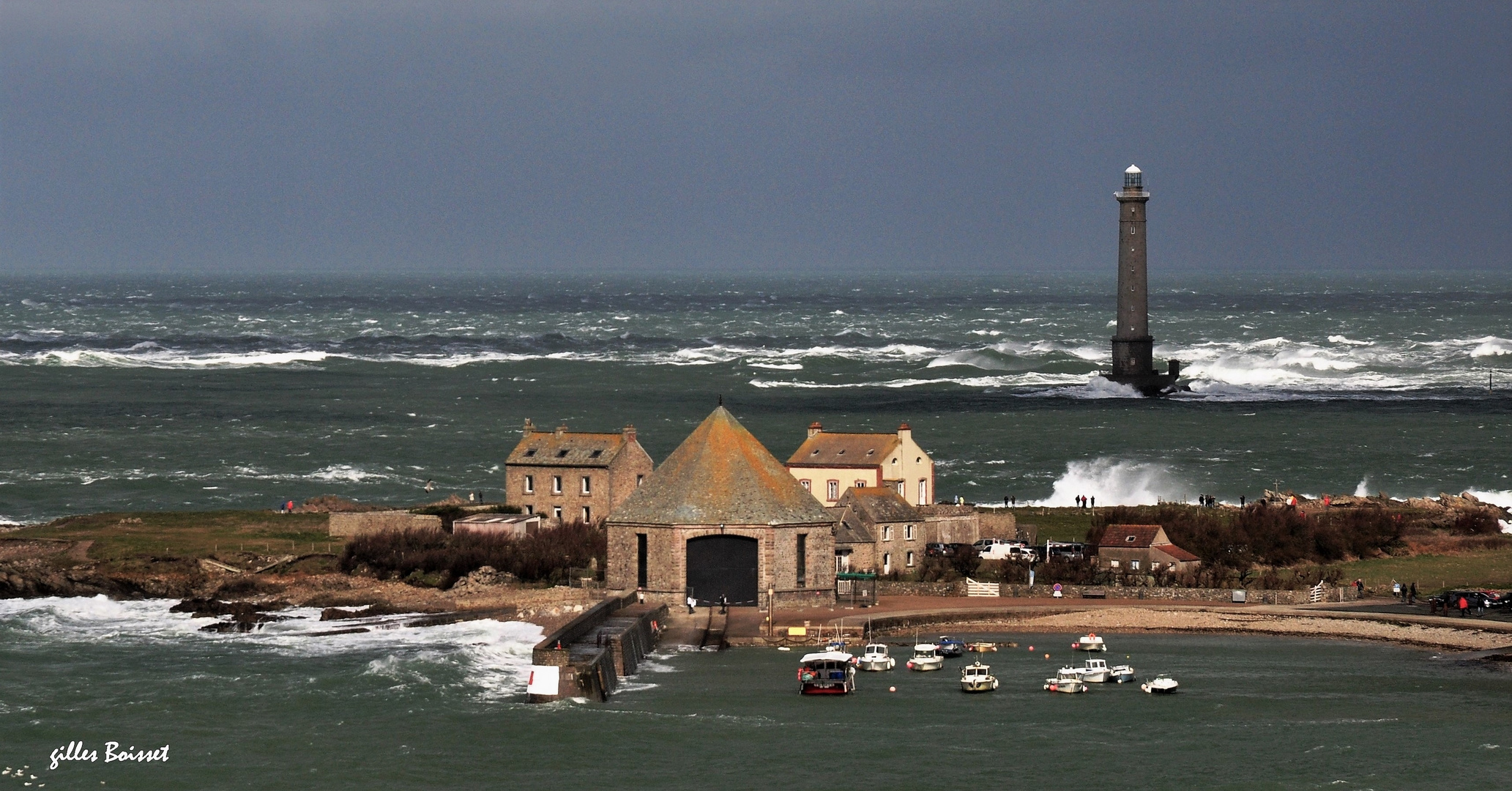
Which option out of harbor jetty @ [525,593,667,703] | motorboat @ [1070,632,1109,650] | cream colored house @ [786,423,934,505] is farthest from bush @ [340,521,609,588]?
motorboat @ [1070,632,1109,650]

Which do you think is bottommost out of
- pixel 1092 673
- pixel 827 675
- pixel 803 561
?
pixel 1092 673

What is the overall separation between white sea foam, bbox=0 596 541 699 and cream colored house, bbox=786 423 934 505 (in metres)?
13.2

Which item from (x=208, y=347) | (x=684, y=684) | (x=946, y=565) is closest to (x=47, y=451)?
(x=946, y=565)

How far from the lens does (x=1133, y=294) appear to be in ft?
372

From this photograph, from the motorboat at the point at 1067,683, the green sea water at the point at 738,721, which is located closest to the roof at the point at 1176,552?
the green sea water at the point at 738,721

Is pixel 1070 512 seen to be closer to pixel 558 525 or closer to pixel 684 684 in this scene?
pixel 558 525

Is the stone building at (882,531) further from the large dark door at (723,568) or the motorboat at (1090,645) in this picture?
the motorboat at (1090,645)

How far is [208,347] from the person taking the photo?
165 meters

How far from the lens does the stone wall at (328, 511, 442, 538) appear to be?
59688 mm

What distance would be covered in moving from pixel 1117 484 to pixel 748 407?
3369 cm

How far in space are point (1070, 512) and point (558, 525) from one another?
16.8 m

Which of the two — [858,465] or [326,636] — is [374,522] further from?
[326,636]

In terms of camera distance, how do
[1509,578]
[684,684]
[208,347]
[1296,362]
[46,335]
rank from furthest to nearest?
1. [46,335]
2. [208,347]
3. [1296,362]
4. [1509,578]
5. [684,684]

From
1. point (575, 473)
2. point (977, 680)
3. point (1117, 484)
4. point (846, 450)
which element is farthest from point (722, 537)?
point (1117, 484)
